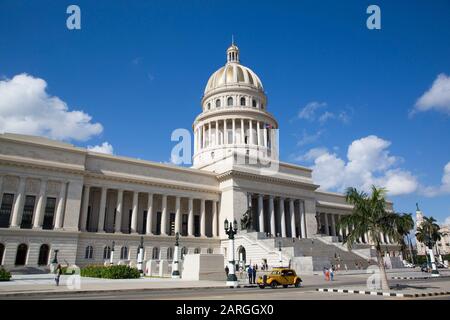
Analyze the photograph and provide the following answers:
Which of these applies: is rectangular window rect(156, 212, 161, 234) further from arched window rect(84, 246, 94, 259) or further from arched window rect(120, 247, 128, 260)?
arched window rect(84, 246, 94, 259)

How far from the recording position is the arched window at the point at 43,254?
A: 4191 centimetres

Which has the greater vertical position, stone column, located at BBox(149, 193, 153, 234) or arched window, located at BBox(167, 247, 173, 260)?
stone column, located at BBox(149, 193, 153, 234)

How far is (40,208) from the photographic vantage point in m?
43.0

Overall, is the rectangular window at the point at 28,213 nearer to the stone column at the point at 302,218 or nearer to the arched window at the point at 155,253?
the arched window at the point at 155,253

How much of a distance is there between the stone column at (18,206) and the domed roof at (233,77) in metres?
48.9

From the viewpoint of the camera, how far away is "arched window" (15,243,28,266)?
40.5 meters

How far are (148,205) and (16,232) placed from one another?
17817mm

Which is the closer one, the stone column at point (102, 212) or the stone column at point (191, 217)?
the stone column at point (102, 212)

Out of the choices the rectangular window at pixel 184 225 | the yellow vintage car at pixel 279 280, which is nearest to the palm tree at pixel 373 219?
the yellow vintage car at pixel 279 280

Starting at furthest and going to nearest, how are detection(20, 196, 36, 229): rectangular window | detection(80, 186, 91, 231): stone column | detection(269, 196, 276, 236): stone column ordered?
detection(269, 196, 276, 236): stone column, detection(80, 186, 91, 231): stone column, detection(20, 196, 36, 229): rectangular window

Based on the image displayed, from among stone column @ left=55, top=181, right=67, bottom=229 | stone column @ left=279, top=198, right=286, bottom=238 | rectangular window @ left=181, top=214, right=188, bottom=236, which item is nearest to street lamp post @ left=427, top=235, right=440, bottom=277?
stone column @ left=279, top=198, right=286, bottom=238

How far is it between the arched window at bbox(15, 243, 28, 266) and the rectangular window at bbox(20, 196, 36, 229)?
8.03 ft

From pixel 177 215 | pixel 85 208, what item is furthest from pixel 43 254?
pixel 177 215
